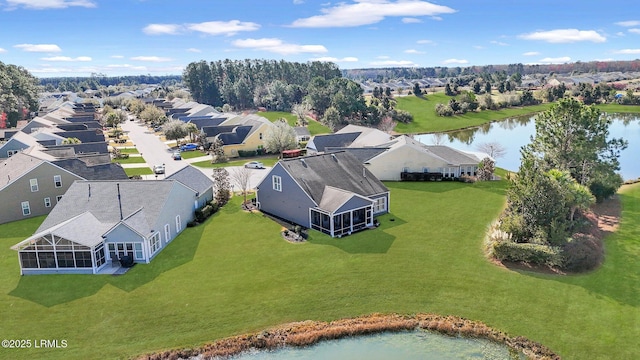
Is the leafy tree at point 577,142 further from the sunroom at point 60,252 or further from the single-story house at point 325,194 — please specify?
the sunroom at point 60,252

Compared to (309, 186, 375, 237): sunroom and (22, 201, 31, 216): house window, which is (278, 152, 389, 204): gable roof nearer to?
(309, 186, 375, 237): sunroom

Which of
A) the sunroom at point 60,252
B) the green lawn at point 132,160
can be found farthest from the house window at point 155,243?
the green lawn at point 132,160

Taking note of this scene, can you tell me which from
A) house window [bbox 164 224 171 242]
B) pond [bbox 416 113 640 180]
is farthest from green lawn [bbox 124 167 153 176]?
pond [bbox 416 113 640 180]

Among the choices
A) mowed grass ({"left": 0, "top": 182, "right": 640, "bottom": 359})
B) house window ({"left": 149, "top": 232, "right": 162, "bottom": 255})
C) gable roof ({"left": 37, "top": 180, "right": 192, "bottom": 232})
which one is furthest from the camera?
gable roof ({"left": 37, "top": 180, "right": 192, "bottom": 232})

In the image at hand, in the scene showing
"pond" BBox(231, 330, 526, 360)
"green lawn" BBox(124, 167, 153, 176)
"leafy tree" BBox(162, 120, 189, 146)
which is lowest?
"pond" BBox(231, 330, 526, 360)

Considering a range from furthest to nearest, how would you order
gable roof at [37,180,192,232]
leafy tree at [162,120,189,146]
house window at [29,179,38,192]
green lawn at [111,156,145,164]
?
leafy tree at [162,120,189,146] → green lawn at [111,156,145,164] → house window at [29,179,38,192] → gable roof at [37,180,192,232]

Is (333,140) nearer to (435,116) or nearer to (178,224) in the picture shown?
(178,224)

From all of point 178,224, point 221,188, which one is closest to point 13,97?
point 221,188
